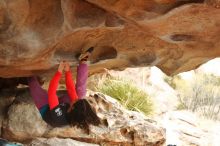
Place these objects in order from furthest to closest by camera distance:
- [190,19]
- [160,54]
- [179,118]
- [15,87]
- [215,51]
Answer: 1. [179,118]
2. [15,87]
3. [160,54]
4. [215,51]
5. [190,19]

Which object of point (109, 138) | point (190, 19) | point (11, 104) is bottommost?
point (109, 138)

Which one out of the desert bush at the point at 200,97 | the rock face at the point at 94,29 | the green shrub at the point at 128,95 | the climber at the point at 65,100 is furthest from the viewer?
the desert bush at the point at 200,97

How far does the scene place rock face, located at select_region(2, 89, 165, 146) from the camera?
722 centimetres

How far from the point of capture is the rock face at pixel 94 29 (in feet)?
17.7

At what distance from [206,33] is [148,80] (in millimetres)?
10575

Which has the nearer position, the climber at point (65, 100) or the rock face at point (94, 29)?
the rock face at point (94, 29)

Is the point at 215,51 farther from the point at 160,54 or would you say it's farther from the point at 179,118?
the point at 179,118

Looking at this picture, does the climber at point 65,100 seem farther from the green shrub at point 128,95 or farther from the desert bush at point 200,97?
the desert bush at point 200,97

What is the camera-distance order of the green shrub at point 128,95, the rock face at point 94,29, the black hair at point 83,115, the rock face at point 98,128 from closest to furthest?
the rock face at point 94,29 < the black hair at point 83,115 < the rock face at point 98,128 < the green shrub at point 128,95

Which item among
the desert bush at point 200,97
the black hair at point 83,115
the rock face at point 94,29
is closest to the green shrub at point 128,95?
the desert bush at point 200,97

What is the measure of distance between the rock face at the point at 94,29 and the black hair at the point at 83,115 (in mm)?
625

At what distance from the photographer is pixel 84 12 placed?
18.7ft

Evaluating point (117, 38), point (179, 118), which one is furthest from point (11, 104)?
point (179, 118)

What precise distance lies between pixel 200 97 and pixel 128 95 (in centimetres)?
605
